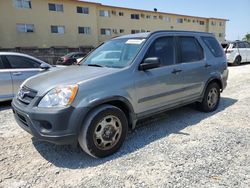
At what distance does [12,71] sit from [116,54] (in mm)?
3653

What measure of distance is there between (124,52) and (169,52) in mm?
898

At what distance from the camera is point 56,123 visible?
285 centimetres

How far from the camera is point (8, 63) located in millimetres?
6188

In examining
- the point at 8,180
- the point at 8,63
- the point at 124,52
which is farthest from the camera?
the point at 8,63

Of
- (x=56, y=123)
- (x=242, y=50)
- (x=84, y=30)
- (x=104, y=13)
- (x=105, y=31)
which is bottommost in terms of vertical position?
(x=56, y=123)

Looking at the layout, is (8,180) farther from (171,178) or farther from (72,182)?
(171,178)

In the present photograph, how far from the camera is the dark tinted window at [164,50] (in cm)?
392

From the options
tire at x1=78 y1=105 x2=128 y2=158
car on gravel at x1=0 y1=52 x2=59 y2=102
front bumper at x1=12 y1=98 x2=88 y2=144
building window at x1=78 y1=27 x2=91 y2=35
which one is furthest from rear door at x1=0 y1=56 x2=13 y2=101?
building window at x1=78 y1=27 x2=91 y2=35

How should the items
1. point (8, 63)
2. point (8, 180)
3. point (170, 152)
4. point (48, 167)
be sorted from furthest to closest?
point (8, 63)
point (170, 152)
point (48, 167)
point (8, 180)

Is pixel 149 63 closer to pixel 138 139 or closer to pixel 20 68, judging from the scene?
pixel 138 139

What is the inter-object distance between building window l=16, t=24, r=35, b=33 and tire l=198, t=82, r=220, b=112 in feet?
80.3

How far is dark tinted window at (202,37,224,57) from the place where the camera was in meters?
5.17

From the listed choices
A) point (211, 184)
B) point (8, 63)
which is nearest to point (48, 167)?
point (211, 184)

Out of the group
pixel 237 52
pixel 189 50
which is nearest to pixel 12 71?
pixel 189 50
